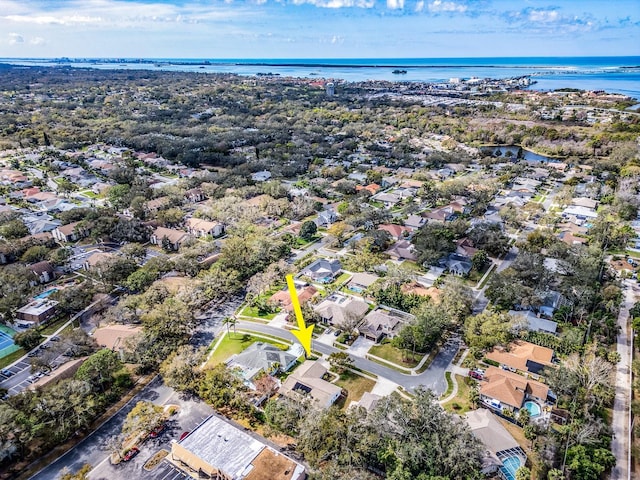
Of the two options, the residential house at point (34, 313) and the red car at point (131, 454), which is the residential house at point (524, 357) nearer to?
the red car at point (131, 454)

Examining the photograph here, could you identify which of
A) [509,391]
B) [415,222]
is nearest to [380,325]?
[509,391]

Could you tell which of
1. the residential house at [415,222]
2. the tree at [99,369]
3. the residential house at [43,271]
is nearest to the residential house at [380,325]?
the tree at [99,369]

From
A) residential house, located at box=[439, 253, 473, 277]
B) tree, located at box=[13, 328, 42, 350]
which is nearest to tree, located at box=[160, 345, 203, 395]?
tree, located at box=[13, 328, 42, 350]

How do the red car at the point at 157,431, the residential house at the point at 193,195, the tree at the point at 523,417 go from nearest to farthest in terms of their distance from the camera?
1. the red car at the point at 157,431
2. the tree at the point at 523,417
3. the residential house at the point at 193,195

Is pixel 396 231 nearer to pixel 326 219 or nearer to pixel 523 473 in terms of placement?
pixel 326 219

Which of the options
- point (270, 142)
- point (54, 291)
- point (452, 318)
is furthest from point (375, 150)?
point (54, 291)

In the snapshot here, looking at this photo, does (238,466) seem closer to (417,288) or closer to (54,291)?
(417,288)

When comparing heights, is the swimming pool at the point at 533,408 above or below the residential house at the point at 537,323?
below
